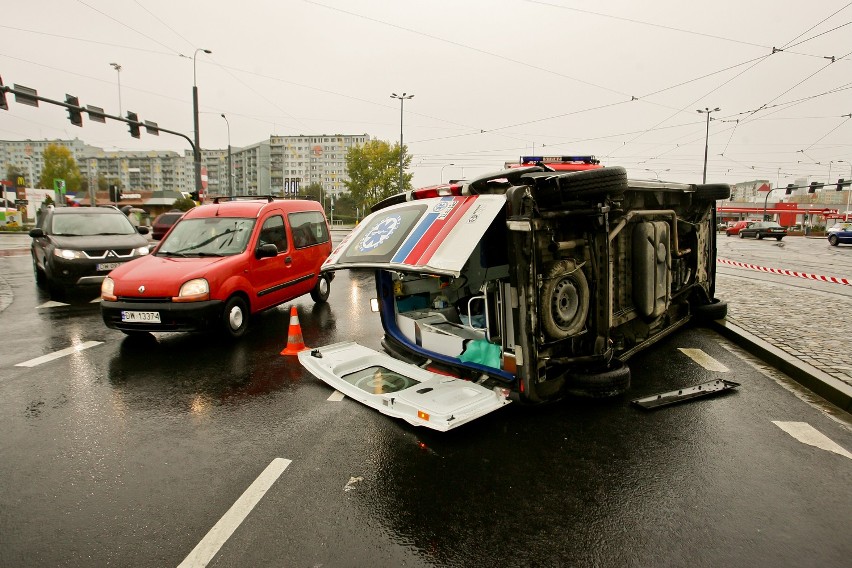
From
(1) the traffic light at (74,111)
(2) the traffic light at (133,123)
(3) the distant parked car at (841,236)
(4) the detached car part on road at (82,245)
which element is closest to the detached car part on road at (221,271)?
(4) the detached car part on road at (82,245)

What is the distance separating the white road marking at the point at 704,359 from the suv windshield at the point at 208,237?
612 cm

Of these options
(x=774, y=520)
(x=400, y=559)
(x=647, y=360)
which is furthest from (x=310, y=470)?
(x=647, y=360)

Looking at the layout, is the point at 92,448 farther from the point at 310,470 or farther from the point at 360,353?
the point at 360,353

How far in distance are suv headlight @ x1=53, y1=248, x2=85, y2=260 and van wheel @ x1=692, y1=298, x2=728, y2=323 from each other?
35.7 ft

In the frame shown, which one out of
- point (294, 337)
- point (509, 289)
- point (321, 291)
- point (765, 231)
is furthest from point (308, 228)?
point (765, 231)

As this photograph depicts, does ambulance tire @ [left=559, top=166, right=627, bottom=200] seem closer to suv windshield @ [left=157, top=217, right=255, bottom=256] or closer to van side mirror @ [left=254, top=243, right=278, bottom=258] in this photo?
van side mirror @ [left=254, top=243, right=278, bottom=258]

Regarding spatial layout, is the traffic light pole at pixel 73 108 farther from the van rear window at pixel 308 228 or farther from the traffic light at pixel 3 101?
the van rear window at pixel 308 228

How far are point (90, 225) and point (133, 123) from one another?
39.0ft

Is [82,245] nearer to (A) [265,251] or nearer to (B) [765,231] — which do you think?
(A) [265,251]

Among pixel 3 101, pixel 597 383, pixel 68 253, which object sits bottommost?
pixel 597 383

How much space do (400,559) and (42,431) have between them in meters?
3.29

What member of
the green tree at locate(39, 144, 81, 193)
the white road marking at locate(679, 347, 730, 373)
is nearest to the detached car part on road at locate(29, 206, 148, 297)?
the white road marking at locate(679, 347, 730, 373)

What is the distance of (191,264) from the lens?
21.8 ft

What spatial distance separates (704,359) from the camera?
6.01 m
